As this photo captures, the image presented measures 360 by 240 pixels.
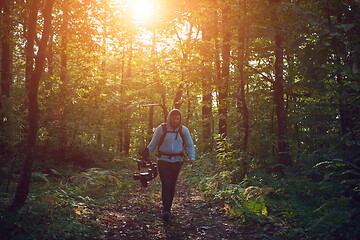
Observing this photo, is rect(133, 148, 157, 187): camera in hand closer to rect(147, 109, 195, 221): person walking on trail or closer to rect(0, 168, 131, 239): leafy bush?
rect(147, 109, 195, 221): person walking on trail

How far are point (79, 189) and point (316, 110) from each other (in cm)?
735

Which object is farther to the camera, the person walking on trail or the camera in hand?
the camera in hand

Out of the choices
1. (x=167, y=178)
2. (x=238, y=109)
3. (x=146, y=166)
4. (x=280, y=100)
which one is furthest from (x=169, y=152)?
(x=280, y=100)

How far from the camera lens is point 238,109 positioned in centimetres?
1183

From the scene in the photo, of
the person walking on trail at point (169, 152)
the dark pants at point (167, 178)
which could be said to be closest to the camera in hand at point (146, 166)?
the person walking on trail at point (169, 152)

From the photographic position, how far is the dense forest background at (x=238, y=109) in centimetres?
582

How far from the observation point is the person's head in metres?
7.18

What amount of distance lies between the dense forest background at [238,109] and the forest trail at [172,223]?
0.53 metres

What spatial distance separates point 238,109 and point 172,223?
6.38 m

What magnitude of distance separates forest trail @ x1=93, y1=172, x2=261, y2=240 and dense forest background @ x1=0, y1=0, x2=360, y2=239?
1.74 ft

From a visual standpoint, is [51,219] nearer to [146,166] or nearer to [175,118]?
[146,166]

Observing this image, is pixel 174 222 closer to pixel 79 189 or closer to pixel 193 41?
pixel 79 189

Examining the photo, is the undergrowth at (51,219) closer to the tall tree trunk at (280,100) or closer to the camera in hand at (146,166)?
the camera in hand at (146,166)

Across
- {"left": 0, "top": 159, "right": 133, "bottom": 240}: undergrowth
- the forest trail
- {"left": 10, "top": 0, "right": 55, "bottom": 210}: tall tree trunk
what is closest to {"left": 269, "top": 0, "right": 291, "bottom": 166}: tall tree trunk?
the forest trail
